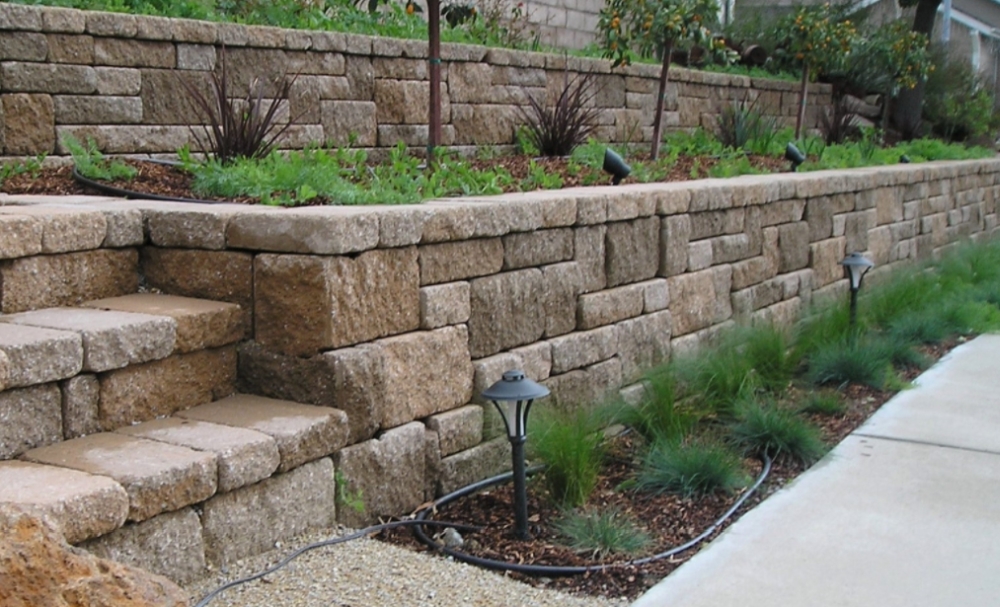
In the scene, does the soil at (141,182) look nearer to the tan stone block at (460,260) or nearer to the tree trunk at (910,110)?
the tan stone block at (460,260)

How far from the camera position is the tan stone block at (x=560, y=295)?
4816 millimetres

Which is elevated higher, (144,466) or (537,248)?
(537,248)

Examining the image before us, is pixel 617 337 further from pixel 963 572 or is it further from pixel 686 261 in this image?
pixel 963 572

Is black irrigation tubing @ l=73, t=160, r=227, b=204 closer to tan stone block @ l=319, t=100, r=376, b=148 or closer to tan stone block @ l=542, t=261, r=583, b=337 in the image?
tan stone block @ l=542, t=261, r=583, b=337

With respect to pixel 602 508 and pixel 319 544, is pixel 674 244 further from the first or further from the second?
pixel 319 544

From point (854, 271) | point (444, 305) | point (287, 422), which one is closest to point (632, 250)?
point (444, 305)

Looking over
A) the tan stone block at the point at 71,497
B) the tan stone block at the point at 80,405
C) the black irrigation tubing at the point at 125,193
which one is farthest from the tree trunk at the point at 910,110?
the tan stone block at the point at 71,497

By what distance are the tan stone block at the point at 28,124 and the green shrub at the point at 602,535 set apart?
3.20 meters

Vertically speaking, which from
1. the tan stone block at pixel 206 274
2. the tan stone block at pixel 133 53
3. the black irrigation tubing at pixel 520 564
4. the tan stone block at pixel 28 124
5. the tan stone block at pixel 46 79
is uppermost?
the tan stone block at pixel 133 53

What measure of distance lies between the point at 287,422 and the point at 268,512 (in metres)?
0.30

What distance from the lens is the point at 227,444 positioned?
3213 millimetres

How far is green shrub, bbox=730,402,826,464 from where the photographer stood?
482 cm

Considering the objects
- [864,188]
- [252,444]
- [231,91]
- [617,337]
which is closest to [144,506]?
[252,444]

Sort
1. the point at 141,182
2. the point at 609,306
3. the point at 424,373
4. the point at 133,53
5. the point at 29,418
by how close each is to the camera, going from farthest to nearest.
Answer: the point at 133,53 → the point at 609,306 → the point at 141,182 → the point at 424,373 → the point at 29,418
